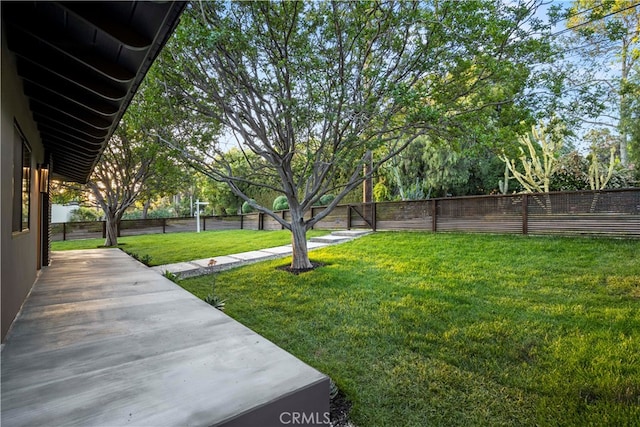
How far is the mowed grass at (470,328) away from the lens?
2281mm

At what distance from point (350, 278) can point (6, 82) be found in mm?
4949

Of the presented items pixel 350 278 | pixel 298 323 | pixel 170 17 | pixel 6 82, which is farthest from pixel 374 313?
pixel 6 82

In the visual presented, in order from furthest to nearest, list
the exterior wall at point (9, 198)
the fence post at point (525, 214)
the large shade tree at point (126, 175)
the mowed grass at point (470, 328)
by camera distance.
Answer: the large shade tree at point (126, 175) → the fence post at point (525, 214) → the exterior wall at point (9, 198) → the mowed grass at point (470, 328)

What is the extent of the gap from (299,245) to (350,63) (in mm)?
3619

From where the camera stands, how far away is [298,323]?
3967mm

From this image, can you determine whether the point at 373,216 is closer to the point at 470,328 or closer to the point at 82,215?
the point at 470,328

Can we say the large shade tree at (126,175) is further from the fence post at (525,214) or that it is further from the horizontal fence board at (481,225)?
the fence post at (525,214)

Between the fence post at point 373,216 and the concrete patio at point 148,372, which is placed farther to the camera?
the fence post at point 373,216

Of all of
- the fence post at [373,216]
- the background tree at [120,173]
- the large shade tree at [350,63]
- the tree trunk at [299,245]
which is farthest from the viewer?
the fence post at [373,216]

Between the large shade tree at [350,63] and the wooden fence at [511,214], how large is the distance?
299cm

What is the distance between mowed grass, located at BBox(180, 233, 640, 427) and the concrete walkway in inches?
25.8

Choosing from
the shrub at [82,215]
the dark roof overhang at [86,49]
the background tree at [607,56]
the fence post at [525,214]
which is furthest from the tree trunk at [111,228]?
the background tree at [607,56]

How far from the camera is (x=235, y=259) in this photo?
316 inches

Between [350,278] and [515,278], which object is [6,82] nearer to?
[350,278]
